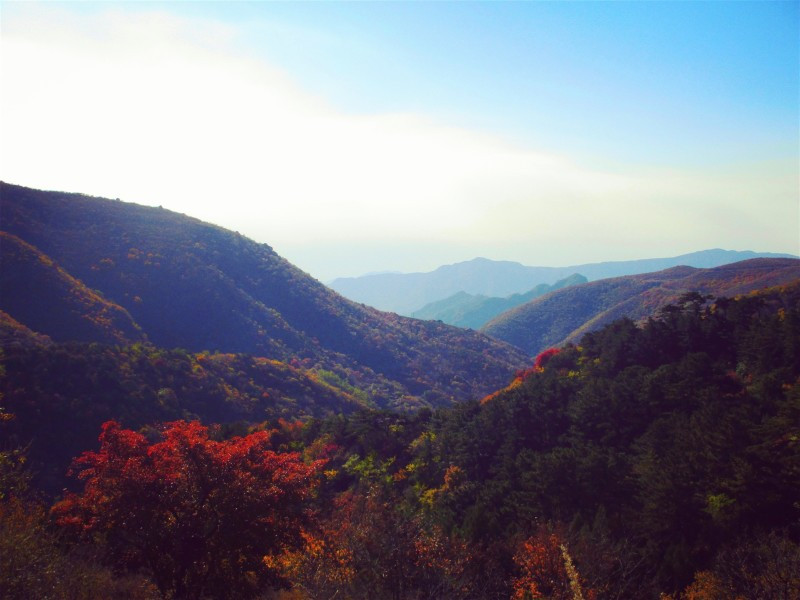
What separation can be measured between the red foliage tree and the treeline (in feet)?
0.14

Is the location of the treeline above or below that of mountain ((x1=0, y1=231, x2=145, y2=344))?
below

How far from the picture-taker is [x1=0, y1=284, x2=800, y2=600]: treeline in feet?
33.1

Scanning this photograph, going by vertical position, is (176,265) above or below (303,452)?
above

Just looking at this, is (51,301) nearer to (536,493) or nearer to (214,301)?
(214,301)

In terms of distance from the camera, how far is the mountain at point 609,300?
92250mm

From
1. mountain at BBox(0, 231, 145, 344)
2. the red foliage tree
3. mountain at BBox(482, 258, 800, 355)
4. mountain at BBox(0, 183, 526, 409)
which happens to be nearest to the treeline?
the red foliage tree

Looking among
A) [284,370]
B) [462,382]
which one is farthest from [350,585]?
[462,382]

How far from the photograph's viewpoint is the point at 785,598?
1066 cm

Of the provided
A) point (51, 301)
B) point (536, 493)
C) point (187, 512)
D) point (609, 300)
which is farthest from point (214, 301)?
point (609, 300)

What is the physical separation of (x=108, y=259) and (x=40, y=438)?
146 ft

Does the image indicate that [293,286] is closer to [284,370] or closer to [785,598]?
[284,370]

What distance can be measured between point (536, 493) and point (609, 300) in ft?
369

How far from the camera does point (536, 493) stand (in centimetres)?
2059

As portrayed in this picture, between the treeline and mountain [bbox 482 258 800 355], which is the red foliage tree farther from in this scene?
mountain [bbox 482 258 800 355]
